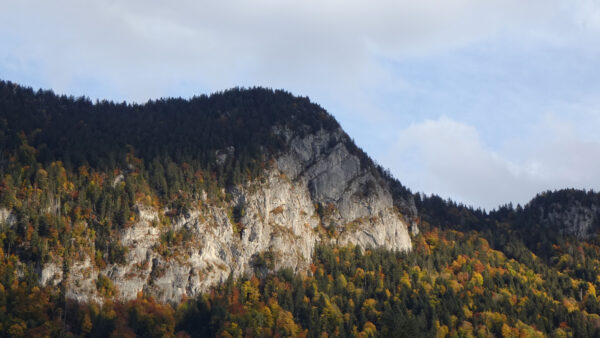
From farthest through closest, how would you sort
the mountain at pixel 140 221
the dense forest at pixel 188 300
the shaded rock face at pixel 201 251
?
1. the shaded rock face at pixel 201 251
2. the mountain at pixel 140 221
3. the dense forest at pixel 188 300

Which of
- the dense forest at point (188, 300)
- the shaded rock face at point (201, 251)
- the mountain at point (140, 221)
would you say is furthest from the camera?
the shaded rock face at point (201, 251)

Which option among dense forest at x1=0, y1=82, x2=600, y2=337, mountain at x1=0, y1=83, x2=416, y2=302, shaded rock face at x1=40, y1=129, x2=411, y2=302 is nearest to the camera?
dense forest at x1=0, y1=82, x2=600, y2=337

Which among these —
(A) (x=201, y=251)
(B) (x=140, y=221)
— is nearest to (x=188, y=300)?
(A) (x=201, y=251)

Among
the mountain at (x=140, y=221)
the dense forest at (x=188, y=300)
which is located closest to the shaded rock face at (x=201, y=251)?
the mountain at (x=140, y=221)

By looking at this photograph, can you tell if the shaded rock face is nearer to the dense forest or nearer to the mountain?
the mountain

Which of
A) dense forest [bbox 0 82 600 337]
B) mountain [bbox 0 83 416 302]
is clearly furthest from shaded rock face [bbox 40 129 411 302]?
dense forest [bbox 0 82 600 337]

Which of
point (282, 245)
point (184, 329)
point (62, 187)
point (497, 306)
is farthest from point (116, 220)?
point (497, 306)

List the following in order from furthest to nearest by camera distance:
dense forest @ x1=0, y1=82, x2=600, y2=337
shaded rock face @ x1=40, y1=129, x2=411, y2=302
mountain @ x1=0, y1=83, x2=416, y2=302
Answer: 1. shaded rock face @ x1=40, y1=129, x2=411, y2=302
2. mountain @ x1=0, y1=83, x2=416, y2=302
3. dense forest @ x1=0, y1=82, x2=600, y2=337

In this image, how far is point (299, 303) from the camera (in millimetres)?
160000

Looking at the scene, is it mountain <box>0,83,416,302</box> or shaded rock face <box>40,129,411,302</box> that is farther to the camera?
shaded rock face <box>40,129,411,302</box>

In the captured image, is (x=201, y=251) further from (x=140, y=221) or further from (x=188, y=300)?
(x=140, y=221)

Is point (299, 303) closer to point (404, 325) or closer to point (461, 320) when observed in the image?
point (461, 320)

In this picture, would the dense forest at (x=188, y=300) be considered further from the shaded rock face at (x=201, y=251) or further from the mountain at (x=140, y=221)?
the shaded rock face at (x=201, y=251)

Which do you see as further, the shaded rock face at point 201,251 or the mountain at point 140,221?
the shaded rock face at point 201,251
